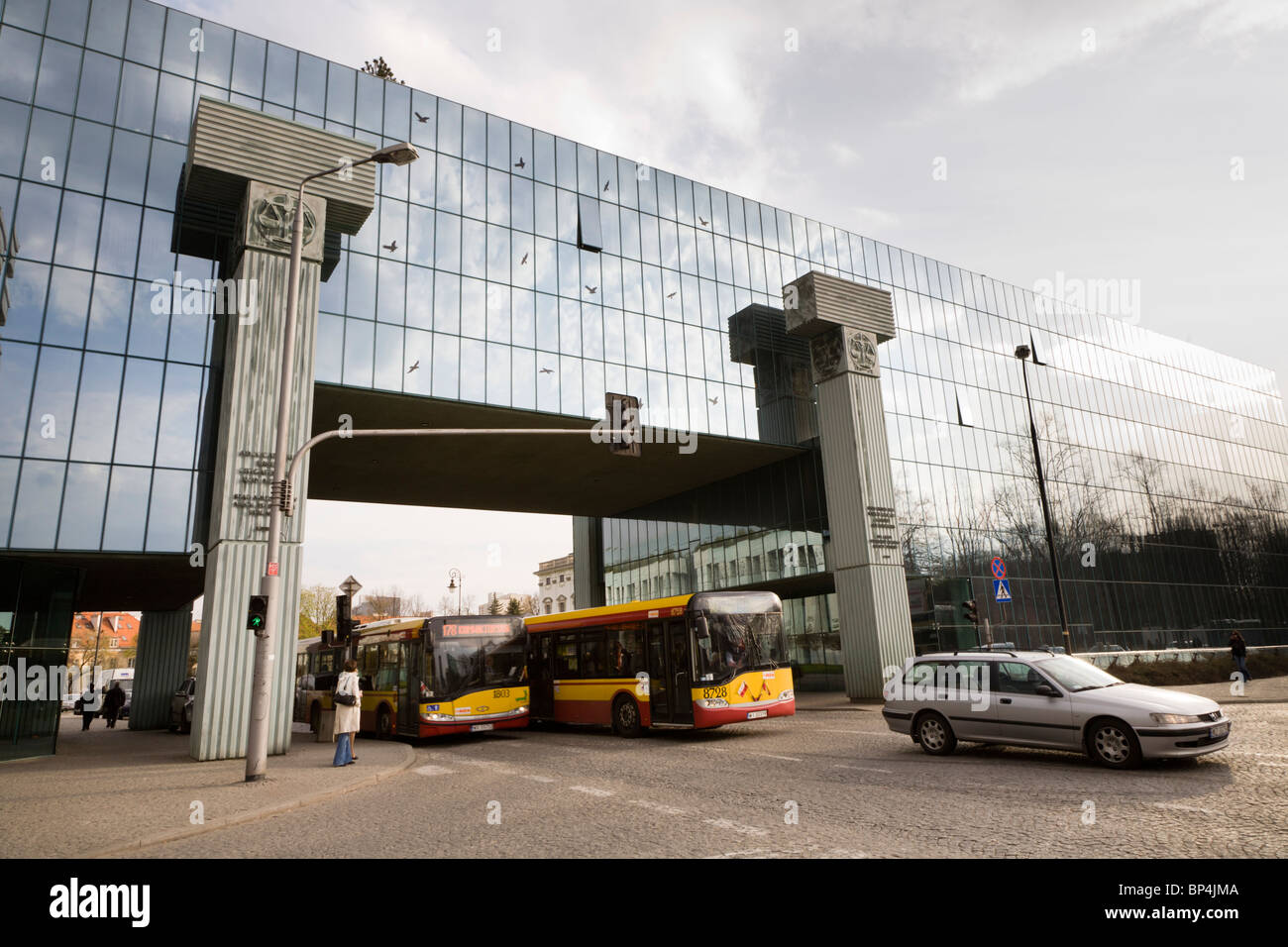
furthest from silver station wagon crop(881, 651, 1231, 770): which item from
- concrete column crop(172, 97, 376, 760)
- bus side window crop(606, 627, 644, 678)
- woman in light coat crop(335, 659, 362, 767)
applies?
concrete column crop(172, 97, 376, 760)

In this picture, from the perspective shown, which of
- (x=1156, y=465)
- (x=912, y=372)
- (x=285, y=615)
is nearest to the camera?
(x=285, y=615)

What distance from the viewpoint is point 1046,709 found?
1105 cm

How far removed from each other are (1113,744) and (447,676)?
14.4 m

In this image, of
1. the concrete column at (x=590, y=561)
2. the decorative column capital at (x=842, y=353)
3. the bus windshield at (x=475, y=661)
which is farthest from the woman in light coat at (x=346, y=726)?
the concrete column at (x=590, y=561)

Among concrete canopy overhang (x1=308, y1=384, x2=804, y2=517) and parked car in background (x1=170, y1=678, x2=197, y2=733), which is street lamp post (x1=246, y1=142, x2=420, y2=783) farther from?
parked car in background (x1=170, y1=678, x2=197, y2=733)

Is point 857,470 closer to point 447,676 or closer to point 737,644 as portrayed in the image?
point 737,644

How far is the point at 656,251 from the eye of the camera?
29.9 meters

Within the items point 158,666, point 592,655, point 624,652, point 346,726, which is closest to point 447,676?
point 592,655

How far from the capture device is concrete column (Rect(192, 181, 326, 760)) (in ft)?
54.9

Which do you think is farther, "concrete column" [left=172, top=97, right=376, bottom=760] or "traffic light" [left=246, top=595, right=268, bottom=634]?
"concrete column" [left=172, top=97, right=376, bottom=760]

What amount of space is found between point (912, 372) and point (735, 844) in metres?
32.5

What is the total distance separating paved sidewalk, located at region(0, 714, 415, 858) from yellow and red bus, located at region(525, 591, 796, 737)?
15.8 feet
